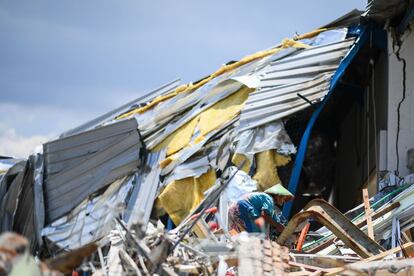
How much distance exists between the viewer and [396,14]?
1037cm

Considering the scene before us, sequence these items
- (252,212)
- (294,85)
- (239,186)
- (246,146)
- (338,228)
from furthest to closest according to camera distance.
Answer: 1. (294,85)
2. (246,146)
3. (239,186)
4. (252,212)
5. (338,228)

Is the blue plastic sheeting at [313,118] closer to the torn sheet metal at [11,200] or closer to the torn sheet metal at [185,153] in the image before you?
the torn sheet metal at [185,153]

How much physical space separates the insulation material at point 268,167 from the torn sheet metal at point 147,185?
5.48 ft

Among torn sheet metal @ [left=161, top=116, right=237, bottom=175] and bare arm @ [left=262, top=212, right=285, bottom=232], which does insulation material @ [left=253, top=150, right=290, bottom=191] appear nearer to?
torn sheet metal @ [left=161, top=116, right=237, bottom=175]

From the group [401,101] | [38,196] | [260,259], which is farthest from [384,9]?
[260,259]

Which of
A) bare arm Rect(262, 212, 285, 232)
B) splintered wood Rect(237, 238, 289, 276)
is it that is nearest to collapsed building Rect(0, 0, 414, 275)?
bare arm Rect(262, 212, 285, 232)

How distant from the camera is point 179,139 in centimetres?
1213

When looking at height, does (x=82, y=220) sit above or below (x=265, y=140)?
below

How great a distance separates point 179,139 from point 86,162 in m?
1.46

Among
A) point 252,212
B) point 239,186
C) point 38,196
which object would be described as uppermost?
point 252,212

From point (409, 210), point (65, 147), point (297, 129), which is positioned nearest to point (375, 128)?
point (297, 129)

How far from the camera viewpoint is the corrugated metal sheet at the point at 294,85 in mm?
11070

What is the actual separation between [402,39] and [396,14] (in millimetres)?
395

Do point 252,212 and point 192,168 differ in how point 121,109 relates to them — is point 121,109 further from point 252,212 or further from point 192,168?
point 252,212
